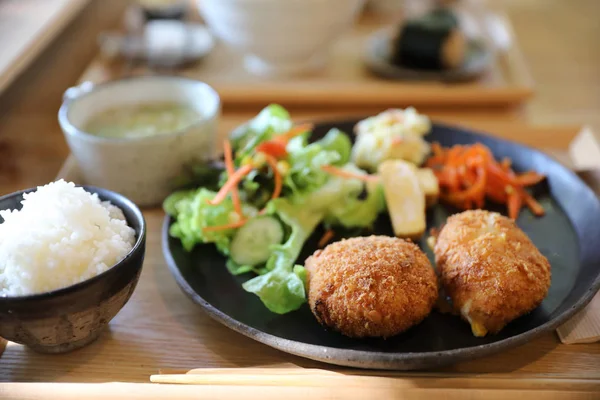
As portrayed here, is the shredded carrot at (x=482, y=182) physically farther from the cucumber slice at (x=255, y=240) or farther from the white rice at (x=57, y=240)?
the white rice at (x=57, y=240)

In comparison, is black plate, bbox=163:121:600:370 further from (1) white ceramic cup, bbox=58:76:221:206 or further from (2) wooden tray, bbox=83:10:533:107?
(2) wooden tray, bbox=83:10:533:107

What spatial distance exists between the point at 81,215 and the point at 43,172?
3.01ft

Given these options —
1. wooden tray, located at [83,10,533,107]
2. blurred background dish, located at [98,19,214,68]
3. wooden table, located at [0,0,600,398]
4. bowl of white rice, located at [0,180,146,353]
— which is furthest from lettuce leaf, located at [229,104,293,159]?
blurred background dish, located at [98,19,214,68]

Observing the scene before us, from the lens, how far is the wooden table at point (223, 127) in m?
1.14

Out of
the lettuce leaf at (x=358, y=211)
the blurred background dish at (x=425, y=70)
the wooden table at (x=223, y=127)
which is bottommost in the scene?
the wooden table at (x=223, y=127)

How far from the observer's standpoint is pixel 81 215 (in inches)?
43.1

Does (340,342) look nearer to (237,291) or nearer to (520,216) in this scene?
(237,291)

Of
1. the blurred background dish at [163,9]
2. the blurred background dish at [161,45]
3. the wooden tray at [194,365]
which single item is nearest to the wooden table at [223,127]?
the wooden tray at [194,365]

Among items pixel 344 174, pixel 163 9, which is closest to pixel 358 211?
pixel 344 174

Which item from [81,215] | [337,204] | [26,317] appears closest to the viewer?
[26,317]

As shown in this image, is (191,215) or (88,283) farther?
(191,215)

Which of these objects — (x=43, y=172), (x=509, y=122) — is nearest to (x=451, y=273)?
(x=509, y=122)

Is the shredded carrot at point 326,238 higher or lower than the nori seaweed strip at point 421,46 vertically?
lower

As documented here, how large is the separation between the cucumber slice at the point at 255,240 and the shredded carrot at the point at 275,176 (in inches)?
2.8
